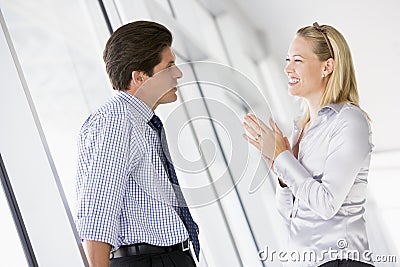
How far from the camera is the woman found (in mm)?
1690

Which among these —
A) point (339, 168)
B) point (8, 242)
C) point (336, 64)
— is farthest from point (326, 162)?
point (8, 242)

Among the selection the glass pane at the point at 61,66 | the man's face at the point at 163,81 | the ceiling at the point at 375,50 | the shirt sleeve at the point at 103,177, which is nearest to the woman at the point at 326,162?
the man's face at the point at 163,81

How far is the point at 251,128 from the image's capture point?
1.93 metres

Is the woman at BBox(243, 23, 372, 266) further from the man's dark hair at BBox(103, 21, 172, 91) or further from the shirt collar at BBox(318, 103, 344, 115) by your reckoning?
the man's dark hair at BBox(103, 21, 172, 91)

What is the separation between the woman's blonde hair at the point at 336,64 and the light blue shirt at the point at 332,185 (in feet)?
0.22

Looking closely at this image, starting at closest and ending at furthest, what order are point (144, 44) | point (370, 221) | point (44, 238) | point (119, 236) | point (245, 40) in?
point (119, 236)
point (144, 44)
point (44, 238)
point (370, 221)
point (245, 40)

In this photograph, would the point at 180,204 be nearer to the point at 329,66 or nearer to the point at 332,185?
the point at 332,185

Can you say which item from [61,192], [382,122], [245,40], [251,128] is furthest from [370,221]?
[61,192]

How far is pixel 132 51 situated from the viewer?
1693 mm

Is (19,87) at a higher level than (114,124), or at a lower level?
higher

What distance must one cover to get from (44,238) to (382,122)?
1750mm

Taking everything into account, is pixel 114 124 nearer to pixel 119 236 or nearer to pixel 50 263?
pixel 119 236

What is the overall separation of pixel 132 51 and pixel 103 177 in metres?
0.36

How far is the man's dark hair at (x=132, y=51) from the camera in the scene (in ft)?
5.54
